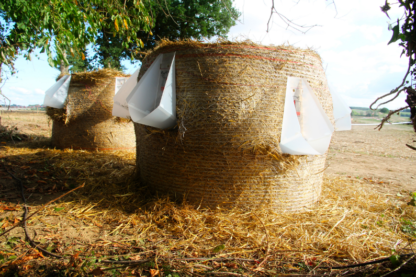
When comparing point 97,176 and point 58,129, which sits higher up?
point 58,129

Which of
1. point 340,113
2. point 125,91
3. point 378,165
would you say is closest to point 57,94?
point 125,91

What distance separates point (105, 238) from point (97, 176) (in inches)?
94.3

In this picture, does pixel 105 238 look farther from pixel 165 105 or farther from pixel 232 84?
pixel 232 84

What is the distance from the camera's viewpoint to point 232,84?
11.7 feet

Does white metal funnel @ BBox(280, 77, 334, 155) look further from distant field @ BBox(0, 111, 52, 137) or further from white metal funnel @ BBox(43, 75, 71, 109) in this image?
distant field @ BBox(0, 111, 52, 137)

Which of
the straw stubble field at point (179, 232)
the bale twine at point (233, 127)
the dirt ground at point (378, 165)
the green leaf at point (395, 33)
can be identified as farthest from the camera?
the dirt ground at point (378, 165)

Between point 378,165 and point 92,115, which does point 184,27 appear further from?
point 378,165

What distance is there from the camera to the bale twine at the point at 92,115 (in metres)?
7.38

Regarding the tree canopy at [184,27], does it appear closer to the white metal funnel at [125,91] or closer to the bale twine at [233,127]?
the white metal funnel at [125,91]

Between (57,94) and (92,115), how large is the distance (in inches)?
48.2

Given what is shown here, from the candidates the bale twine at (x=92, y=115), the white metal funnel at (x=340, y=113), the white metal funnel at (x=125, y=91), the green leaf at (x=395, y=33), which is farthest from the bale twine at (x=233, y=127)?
the bale twine at (x=92, y=115)

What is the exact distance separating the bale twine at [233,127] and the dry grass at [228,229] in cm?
29

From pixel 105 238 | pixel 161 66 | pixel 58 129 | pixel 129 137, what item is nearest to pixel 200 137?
pixel 161 66

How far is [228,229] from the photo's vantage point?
3334 mm
